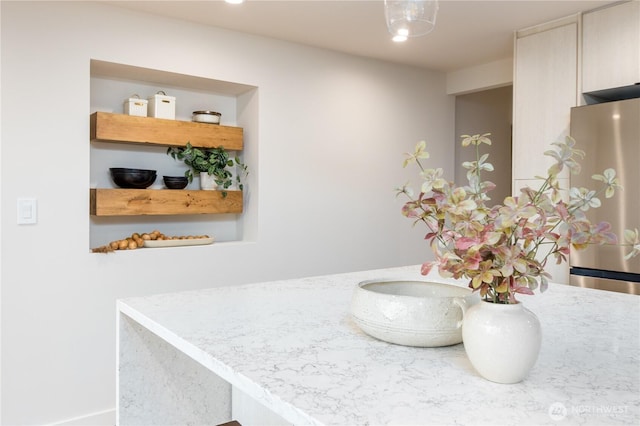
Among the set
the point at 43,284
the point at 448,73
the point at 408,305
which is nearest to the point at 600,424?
the point at 408,305

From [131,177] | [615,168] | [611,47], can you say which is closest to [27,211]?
[131,177]

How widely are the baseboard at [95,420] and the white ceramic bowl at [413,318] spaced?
2.35m

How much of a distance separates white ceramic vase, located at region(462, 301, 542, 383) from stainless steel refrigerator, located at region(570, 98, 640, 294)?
216 cm

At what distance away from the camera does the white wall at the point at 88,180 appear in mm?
2551

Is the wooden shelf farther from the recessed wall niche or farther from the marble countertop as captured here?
A: the marble countertop

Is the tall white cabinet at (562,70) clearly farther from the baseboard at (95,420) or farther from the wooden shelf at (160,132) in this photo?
the baseboard at (95,420)

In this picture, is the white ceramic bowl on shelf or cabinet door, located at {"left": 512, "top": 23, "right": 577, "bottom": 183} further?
the white ceramic bowl on shelf

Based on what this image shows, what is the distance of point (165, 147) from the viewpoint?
334cm

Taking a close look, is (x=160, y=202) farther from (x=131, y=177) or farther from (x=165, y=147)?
(x=165, y=147)

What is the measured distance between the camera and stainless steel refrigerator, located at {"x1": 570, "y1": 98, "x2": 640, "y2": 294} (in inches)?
102

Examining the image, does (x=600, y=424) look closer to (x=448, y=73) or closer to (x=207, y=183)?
(x=207, y=183)

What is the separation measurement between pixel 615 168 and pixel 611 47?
2.36ft

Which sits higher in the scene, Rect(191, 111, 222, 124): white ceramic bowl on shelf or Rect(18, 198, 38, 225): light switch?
Rect(191, 111, 222, 124): white ceramic bowl on shelf

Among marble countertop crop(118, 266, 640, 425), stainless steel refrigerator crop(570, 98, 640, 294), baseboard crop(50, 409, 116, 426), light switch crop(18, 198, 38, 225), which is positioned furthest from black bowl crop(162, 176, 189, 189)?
stainless steel refrigerator crop(570, 98, 640, 294)
